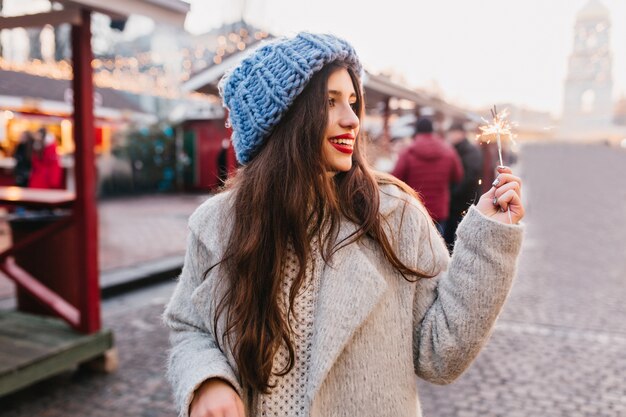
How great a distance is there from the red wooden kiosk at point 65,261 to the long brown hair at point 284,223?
2933mm

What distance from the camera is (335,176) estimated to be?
1.58 meters

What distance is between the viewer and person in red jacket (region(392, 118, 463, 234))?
6594mm

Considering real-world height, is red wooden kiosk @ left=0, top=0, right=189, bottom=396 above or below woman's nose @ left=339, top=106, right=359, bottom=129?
below

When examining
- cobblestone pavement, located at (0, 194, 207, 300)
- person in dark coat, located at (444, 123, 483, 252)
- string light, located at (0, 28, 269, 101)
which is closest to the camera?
person in dark coat, located at (444, 123, 483, 252)

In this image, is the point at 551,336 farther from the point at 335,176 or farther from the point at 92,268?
the point at 335,176

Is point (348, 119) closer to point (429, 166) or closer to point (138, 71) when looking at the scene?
point (429, 166)

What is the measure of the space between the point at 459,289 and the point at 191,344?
0.71 m

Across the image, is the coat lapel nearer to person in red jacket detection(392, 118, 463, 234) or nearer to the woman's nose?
the woman's nose

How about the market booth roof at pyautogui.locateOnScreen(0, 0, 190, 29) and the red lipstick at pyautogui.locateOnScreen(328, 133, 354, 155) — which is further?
the market booth roof at pyautogui.locateOnScreen(0, 0, 190, 29)

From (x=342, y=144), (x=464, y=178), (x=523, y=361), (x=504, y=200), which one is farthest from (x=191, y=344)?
(x=464, y=178)

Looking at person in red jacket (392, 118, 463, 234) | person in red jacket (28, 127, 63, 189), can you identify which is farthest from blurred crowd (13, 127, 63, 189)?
person in red jacket (392, 118, 463, 234)

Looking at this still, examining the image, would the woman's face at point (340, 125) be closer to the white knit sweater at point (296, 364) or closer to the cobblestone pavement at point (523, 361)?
the white knit sweater at point (296, 364)

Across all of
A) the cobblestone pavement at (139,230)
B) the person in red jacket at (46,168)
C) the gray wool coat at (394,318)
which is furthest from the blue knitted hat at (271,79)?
the person in red jacket at (46,168)

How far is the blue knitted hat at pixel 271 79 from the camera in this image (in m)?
1.43
